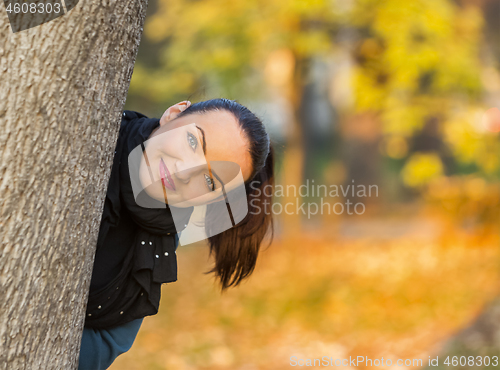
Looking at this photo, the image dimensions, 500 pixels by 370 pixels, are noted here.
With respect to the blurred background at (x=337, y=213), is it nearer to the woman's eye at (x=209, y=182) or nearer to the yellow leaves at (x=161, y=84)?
the yellow leaves at (x=161, y=84)

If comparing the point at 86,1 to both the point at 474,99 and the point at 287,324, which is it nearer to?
the point at 287,324

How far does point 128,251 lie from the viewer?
5.13 ft

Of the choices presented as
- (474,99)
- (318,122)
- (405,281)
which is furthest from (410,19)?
(318,122)

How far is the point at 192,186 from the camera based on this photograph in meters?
1.51

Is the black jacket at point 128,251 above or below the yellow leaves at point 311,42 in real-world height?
above

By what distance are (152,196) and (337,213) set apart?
296 inches

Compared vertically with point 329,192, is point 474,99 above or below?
above

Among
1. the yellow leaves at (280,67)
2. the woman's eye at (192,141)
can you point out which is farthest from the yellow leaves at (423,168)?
the woman's eye at (192,141)

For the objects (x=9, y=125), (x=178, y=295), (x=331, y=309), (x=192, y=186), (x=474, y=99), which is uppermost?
(x=9, y=125)

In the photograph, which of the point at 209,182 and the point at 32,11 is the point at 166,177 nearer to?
the point at 209,182

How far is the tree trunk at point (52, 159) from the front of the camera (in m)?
1.09

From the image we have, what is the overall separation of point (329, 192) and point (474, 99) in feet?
14.8

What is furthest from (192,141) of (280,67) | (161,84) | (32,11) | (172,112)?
(161,84)

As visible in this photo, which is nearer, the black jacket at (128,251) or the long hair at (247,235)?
the black jacket at (128,251)
